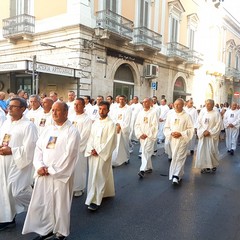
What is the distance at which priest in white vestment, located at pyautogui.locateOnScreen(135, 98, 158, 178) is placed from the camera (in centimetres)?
A: 708

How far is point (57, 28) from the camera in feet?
51.5

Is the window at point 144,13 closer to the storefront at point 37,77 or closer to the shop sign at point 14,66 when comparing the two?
the storefront at point 37,77

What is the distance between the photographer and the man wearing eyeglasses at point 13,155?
3881 mm

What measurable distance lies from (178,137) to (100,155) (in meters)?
2.27

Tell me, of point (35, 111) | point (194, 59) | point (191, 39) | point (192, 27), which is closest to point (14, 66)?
point (35, 111)

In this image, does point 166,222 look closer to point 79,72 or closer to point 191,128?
point 191,128

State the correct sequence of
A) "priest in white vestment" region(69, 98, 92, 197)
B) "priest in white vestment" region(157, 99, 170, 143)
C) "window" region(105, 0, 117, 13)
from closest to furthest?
"priest in white vestment" region(69, 98, 92, 197), "priest in white vestment" region(157, 99, 170, 143), "window" region(105, 0, 117, 13)

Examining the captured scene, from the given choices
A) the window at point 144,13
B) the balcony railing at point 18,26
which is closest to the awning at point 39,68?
the balcony railing at point 18,26

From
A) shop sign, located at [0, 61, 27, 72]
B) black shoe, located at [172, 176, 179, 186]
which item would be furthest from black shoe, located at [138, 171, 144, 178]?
shop sign, located at [0, 61, 27, 72]

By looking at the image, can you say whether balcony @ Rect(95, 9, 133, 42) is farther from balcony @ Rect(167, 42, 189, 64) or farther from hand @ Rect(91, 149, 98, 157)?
hand @ Rect(91, 149, 98, 157)

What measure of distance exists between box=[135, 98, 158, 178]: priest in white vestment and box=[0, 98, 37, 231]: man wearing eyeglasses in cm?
348

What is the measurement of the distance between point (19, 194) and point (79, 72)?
1126 cm

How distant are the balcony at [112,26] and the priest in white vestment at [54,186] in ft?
41.5

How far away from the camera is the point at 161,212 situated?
4.77 meters
